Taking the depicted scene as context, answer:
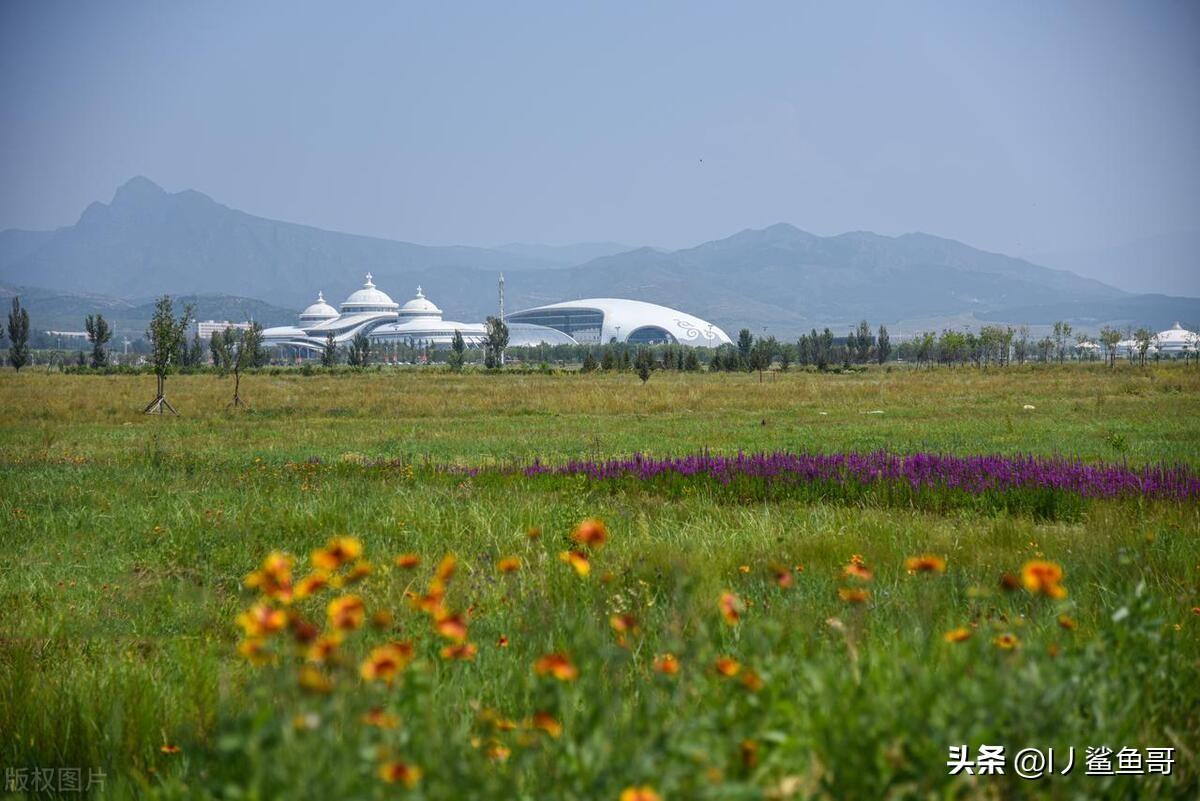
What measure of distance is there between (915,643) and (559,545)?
3.82 meters

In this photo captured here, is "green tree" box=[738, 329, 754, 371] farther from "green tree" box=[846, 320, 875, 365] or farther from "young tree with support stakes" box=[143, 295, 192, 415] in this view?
"young tree with support stakes" box=[143, 295, 192, 415]

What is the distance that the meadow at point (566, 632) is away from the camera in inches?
89.4

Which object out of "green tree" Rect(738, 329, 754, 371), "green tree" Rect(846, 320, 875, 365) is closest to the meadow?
"green tree" Rect(738, 329, 754, 371)

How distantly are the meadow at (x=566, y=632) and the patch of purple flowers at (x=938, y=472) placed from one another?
44 centimetres

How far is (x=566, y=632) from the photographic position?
4.86 metres

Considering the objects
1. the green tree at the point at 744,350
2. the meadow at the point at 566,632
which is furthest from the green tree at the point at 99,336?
the meadow at the point at 566,632

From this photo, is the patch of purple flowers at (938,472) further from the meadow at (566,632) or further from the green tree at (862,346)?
the green tree at (862,346)

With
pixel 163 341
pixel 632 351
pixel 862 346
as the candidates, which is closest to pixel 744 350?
pixel 862 346

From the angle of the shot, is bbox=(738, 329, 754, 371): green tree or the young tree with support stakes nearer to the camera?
the young tree with support stakes

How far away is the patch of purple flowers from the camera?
10797mm

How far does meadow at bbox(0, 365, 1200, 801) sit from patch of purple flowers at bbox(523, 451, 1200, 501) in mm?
443

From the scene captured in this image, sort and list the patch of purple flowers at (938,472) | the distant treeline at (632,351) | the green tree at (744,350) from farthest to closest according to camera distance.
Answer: the green tree at (744,350)
the distant treeline at (632,351)
the patch of purple flowers at (938,472)

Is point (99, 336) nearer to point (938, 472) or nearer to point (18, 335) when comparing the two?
point (18, 335)

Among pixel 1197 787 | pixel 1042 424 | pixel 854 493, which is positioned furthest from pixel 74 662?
pixel 1042 424
